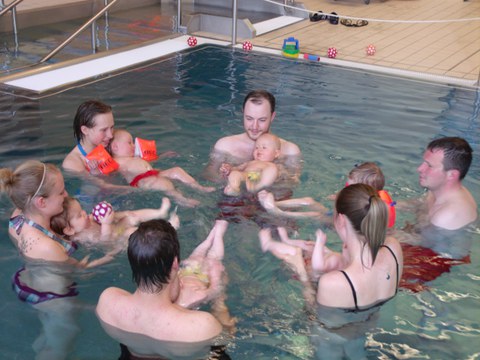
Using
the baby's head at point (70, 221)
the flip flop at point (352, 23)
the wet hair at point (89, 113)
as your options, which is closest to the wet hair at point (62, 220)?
the baby's head at point (70, 221)

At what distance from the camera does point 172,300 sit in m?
3.07

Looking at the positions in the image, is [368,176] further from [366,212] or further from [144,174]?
[144,174]

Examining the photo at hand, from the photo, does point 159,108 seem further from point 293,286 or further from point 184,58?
point 293,286

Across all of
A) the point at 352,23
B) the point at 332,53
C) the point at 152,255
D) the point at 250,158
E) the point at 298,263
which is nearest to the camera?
the point at 152,255

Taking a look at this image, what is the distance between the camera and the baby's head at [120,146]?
196 inches

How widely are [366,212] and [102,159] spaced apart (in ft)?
8.08

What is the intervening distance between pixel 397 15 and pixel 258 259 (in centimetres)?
974

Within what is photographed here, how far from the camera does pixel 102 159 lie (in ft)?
15.5

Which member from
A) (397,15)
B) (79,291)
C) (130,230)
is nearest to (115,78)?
(130,230)

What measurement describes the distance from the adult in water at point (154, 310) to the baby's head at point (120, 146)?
7.08ft

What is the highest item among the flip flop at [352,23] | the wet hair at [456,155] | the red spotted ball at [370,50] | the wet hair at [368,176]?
the wet hair at [456,155]

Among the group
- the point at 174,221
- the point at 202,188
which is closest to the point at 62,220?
the point at 174,221

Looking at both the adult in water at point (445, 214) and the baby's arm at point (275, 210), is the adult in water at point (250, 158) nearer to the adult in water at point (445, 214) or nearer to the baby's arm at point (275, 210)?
the baby's arm at point (275, 210)

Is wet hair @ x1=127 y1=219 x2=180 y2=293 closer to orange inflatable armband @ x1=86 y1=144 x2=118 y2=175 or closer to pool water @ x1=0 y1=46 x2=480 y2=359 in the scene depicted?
pool water @ x1=0 y1=46 x2=480 y2=359
